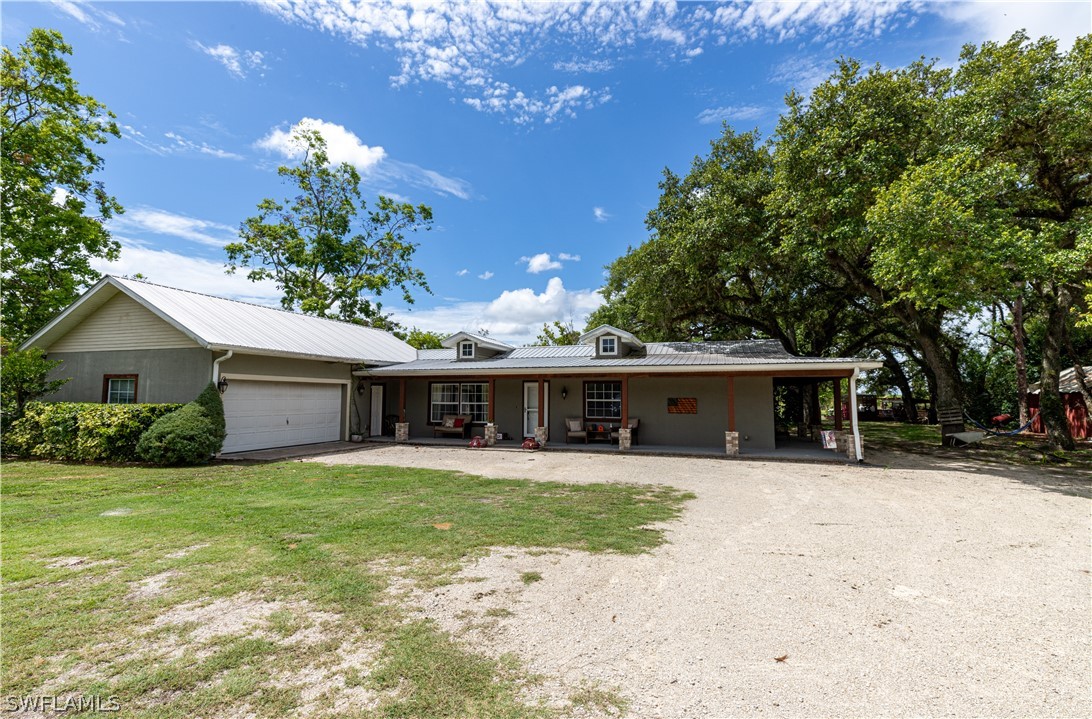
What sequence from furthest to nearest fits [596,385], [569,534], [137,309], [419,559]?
[596,385] < [137,309] < [569,534] < [419,559]

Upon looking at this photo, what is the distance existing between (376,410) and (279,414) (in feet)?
13.3

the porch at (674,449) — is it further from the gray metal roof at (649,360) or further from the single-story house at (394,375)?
the gray metal roof at (649,360)

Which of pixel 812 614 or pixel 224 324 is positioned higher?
pixel 224 324

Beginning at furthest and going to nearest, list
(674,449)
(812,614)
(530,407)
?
1. (530,407)
2. (674,449)
3. (812,614)

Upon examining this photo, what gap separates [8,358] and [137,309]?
2.74 meters

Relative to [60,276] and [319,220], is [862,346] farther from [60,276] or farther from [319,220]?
[60,276]

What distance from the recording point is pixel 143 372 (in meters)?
11.9

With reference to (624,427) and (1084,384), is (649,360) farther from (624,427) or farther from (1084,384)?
(1084,384)

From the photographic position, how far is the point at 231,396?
38.6ft

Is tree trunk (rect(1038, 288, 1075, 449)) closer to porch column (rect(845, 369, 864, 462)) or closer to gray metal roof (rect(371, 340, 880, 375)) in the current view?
gray metal roof (rect(371, 340, 880, 375))

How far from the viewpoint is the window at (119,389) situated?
12.0m

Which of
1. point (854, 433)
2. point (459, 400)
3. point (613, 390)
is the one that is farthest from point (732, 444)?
point (459, 400)

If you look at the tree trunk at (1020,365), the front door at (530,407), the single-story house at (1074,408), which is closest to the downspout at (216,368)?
the front door at (530,407)

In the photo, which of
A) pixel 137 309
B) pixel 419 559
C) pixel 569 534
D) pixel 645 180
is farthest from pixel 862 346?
pixel 137 309
